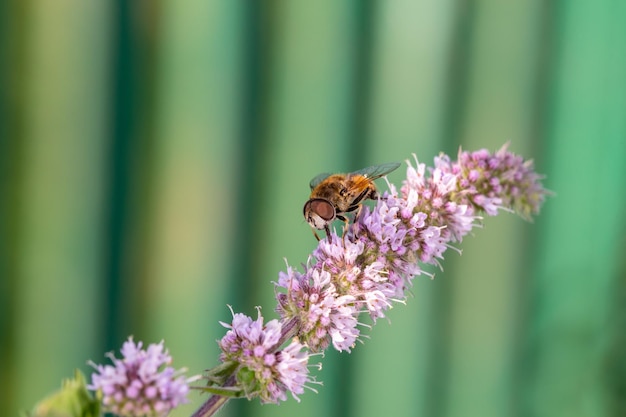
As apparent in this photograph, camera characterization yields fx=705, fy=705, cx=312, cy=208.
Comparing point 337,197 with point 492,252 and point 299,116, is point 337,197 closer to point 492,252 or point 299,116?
point 299,116

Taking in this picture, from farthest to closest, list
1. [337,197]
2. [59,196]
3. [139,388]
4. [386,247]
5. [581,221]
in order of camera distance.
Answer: [581,221], [59,196], [337,197], [386,247], [139,388]

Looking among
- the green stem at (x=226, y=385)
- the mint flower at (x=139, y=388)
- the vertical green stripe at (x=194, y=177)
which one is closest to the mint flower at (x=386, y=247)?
the green stem at (x=226, y=385)

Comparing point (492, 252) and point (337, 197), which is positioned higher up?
point (337, 197)

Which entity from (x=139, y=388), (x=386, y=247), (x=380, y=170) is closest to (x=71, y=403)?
(x=139, y=388)

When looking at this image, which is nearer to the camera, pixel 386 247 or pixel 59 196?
pixel 386 247

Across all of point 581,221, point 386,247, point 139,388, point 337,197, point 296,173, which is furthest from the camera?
point 581,221

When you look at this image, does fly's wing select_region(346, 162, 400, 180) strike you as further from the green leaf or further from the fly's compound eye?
the green leaf

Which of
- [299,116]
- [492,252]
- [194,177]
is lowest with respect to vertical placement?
[492,252]

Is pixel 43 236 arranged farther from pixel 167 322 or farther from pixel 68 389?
pixel 68 389
